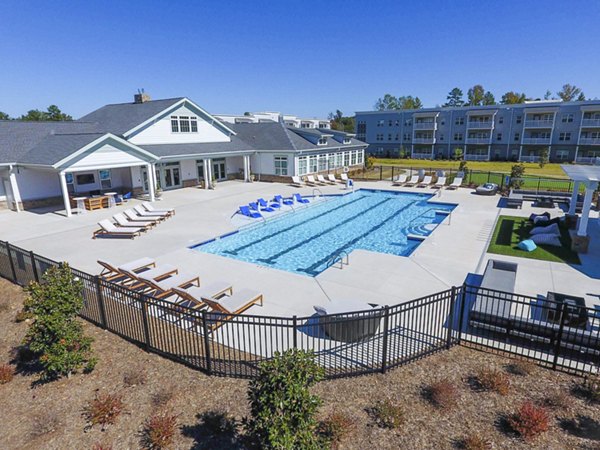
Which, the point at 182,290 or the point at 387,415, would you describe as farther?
the point at 182,290

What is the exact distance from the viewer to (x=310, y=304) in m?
9.97

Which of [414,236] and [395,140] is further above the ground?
[395,140]

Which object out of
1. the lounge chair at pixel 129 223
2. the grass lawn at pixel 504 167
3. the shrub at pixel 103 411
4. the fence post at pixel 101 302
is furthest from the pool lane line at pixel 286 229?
the grass lawn at pixel 504 167

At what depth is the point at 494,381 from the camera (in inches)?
253

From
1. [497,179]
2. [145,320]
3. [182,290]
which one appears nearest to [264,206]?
[182,290]

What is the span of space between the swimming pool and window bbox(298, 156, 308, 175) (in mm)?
7622

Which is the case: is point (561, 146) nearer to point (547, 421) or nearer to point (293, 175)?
point (293, 175)

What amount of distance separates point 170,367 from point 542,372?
23.3ft

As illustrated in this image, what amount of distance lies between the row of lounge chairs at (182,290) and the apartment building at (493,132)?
57.0 meters

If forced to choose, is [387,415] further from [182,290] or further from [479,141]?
[479,141]

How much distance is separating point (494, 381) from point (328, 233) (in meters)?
12.8

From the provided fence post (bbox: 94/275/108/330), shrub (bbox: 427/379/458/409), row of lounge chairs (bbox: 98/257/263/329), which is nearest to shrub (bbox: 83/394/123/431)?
row of lounge chairs (bbox: 98/257/263/329)

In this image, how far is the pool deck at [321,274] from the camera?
35.2 feet

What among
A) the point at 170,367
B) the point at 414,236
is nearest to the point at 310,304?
the point at 170,367
